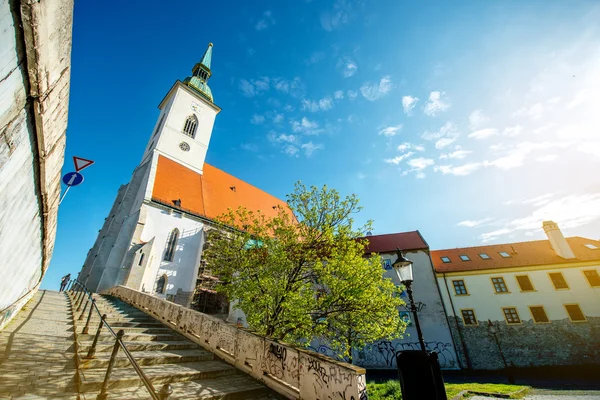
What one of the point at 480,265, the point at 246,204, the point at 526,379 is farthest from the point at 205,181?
the point at 526,379

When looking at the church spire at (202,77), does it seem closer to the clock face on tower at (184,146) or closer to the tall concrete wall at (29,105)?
the clock face on tower at (184,146)

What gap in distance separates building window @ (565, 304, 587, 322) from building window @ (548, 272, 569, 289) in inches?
54.4

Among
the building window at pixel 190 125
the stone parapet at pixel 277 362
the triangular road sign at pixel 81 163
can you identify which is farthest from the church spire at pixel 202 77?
the stone parapet at pixel 277 362

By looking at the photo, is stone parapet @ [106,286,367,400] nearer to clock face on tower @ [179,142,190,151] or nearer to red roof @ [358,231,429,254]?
red roof @ [358,231,429,254]

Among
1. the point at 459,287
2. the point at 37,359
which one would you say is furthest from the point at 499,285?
the point at 37,359

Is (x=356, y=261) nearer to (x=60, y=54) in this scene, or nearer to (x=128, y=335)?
(x=128, y=335)

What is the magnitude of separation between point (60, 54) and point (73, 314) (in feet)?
33.5

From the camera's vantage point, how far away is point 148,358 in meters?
5.39

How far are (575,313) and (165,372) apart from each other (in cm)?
2718

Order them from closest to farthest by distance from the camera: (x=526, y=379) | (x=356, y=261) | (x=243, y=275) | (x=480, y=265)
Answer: (x=356, y=261) < (x=243, y=275) < (x=526, y=379) < (x=480, y=265)

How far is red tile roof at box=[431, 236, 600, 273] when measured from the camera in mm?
19641

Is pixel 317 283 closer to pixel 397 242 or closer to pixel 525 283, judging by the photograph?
pixel 397 242

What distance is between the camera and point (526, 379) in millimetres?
14609

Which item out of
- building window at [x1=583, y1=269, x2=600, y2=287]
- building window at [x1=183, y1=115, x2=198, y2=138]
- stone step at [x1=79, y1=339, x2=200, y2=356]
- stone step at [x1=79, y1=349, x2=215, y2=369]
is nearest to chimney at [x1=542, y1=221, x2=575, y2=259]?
building window at [x1=583, y1=269, x2=600, y2=287]
